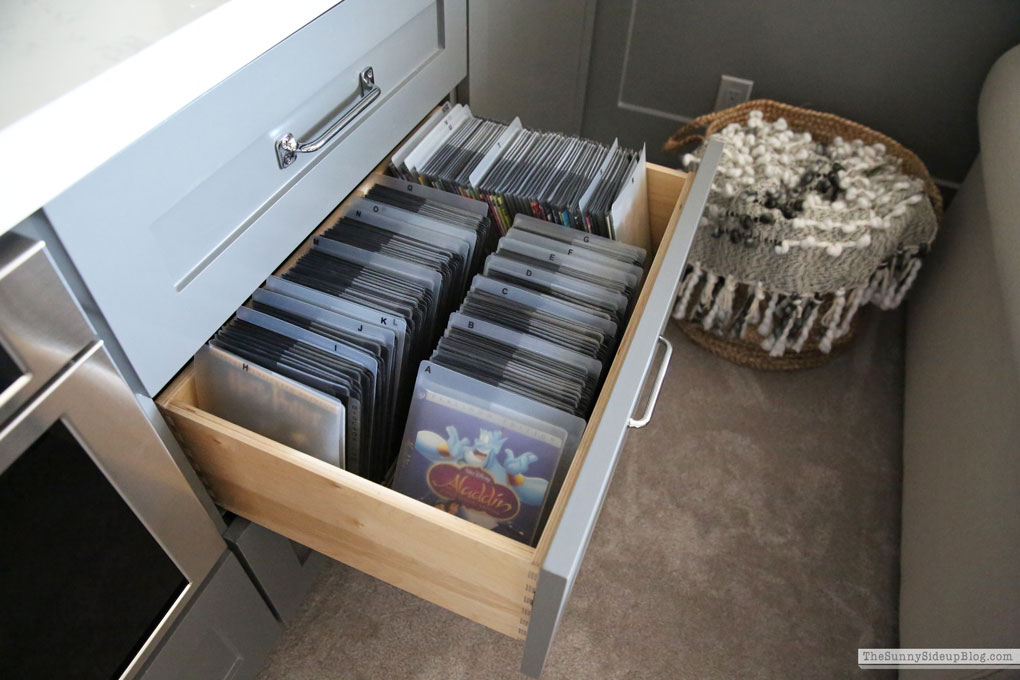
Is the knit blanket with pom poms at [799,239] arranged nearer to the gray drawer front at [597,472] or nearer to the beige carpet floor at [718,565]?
the beige carpet floor at [718,565]

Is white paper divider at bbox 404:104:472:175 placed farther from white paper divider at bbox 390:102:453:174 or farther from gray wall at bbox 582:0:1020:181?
gray wall at bbox 582:0:1020:181

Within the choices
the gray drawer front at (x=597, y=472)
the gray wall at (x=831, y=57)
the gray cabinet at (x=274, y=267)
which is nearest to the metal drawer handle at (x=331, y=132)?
the gray cabinet at (x=274, y=267)

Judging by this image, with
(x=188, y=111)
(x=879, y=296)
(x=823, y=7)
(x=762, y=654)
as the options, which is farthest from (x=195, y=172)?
(x=823, y=7)

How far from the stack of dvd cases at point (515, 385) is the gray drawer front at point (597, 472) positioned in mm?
75

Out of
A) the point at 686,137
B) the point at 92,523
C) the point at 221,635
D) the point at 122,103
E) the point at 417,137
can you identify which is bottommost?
the point at 221,635

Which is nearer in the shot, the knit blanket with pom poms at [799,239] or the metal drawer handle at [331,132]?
the metal drawer handle at [331,132]

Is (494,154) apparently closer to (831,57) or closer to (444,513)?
(444,513)

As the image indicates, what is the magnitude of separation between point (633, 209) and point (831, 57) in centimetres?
87

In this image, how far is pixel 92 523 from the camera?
22.6 inches

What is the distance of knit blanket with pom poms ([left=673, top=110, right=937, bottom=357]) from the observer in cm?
118

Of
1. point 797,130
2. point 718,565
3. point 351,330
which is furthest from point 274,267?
point 797,130

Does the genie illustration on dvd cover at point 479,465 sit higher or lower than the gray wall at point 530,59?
lower

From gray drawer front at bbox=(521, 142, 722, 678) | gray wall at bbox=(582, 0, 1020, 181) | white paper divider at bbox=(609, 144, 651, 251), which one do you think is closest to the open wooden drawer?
gray drawer front at bbox=(521, 142, 722, 678)

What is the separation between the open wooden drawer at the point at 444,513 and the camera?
0.56 meters
